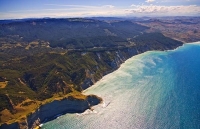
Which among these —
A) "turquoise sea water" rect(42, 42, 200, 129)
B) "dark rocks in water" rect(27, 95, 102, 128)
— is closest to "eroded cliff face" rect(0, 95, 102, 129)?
"dark rocks in water" rect(27, 95, 102, 128)

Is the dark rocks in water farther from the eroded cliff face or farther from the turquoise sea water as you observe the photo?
the turquoise sea water

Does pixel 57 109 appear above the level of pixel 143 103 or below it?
above

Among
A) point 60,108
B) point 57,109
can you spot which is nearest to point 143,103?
point 60,108

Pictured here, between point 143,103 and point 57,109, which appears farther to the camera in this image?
point 143,103

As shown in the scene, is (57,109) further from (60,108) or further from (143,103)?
(143,103)

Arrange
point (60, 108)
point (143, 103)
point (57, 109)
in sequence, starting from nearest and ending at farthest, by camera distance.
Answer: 1. point (57, 109)
2. point (60, 108)
3. point (143, 103)

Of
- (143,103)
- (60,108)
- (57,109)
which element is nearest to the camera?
(57,109)

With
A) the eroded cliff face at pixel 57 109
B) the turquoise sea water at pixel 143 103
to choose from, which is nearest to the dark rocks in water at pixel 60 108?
the eroded cliff face at pixel 57 109

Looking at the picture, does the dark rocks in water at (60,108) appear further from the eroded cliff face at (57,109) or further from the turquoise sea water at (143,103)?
the turquoise sea water at (143,103)

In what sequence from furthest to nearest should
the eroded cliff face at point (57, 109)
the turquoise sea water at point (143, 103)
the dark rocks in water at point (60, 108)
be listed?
the dark rocks in water at point (60, 108)
the eroded cliff face at point (57, 109)
the turquoise sea water at point (143, 103)
